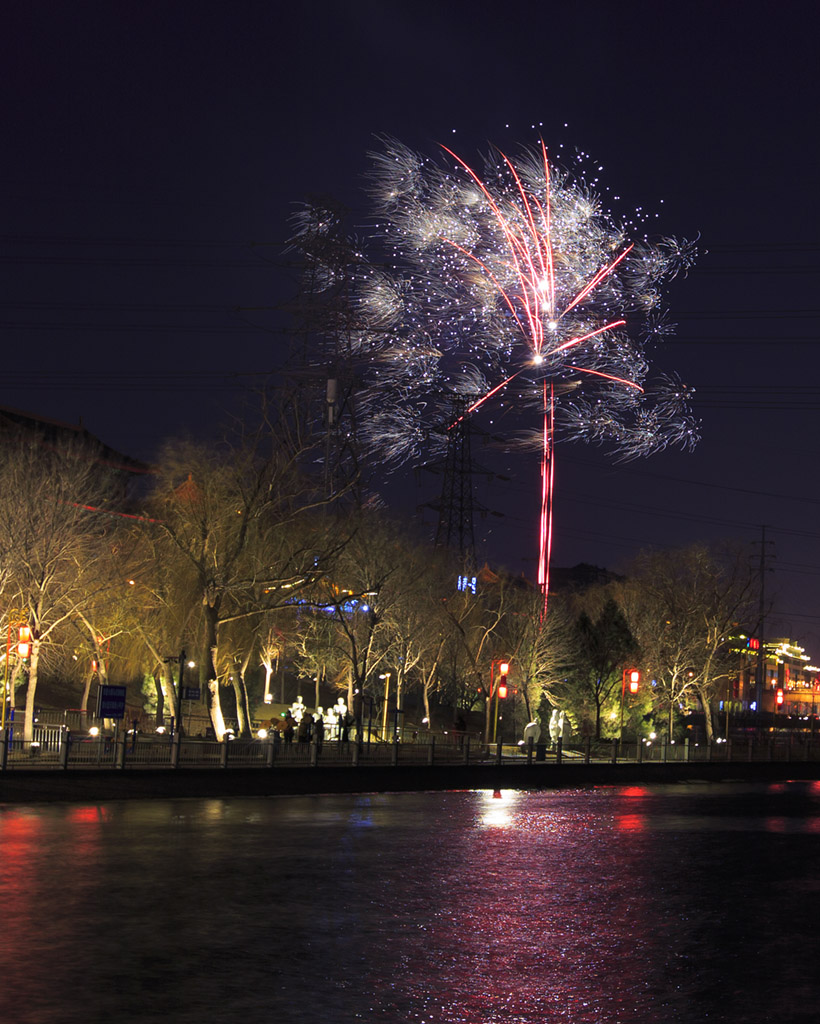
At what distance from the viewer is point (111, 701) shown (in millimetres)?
30625

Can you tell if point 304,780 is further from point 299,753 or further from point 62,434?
point 62,434

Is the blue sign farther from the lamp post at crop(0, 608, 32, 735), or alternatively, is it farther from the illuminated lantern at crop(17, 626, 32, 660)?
the illuminated lantern at crop(17, 626, 32, 660)

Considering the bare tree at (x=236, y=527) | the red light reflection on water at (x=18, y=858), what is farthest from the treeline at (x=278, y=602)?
the red light reflection on water at (x=18, y=858)

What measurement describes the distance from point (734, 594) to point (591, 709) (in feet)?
35.8

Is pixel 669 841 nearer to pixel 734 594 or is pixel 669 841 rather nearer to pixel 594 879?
pixel 594 879

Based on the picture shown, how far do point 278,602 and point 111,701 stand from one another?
52.2 feet

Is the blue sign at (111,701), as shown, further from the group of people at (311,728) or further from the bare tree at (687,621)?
the bare tree at (687,621)

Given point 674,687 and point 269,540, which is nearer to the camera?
point 269,540

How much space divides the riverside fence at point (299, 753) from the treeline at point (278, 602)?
597 cm

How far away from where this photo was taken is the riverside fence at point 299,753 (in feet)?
95.0

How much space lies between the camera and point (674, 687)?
216 feet

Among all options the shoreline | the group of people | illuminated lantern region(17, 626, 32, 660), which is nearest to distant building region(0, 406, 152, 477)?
the group of people

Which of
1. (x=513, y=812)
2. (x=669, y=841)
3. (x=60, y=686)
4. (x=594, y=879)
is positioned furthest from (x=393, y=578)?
(x=594, y=879)

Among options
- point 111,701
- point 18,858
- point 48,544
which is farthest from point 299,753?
point 18,858
